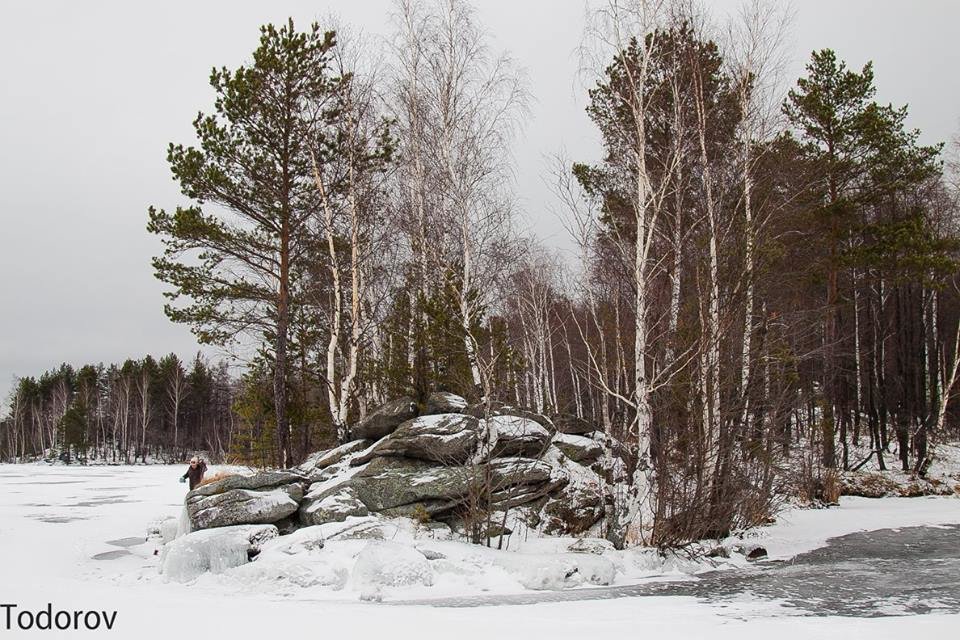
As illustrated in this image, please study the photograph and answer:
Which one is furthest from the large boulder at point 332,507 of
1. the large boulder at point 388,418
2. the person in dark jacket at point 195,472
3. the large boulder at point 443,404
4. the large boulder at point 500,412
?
the person in dark jacket at point 195,472

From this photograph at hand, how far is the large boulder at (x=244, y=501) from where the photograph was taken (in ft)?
33.9

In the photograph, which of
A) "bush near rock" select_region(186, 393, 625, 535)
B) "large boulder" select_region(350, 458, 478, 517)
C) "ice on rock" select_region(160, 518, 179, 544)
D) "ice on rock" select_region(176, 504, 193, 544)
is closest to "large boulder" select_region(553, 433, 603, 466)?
"bush near rock" select_region(186, 393, 625, 535)

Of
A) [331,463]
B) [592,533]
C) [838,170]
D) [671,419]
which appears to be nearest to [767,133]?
[838,170]

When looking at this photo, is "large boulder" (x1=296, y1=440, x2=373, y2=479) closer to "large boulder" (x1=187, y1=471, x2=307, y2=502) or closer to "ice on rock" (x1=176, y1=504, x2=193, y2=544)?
"large boulder" (x1=187, y1=471, x2=307, y2=502)

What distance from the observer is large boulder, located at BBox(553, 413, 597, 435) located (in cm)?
1470

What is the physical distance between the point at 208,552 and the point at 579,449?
7.83 metres

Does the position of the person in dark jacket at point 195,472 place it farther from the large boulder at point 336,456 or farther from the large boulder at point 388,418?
the large boulder at point 388,418

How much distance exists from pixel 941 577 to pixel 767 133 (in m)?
9.55

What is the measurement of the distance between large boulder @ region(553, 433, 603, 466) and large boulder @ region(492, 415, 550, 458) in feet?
1.94

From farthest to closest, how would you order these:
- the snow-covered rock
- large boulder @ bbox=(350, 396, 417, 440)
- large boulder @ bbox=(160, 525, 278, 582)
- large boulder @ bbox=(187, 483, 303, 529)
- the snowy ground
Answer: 1. large boulder @ bbox=(350, 396, 417, 440)
2. the snow-covered rock
3. large boulder @ bbox=(187, 483, 303, 529)
4. large boulder @ bbox=(160, 525, 278, 582)
5. the snowy ground

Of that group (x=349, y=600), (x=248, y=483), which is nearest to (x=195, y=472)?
(x=248, y=483)

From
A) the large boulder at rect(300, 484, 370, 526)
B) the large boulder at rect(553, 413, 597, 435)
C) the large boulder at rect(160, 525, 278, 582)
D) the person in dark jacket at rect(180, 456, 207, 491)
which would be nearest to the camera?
the large boulder at rect(160, 525, 278, 582)

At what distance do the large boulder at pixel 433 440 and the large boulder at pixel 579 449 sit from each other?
2.37 metres

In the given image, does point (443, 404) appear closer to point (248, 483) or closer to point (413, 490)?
point (413, 490)
